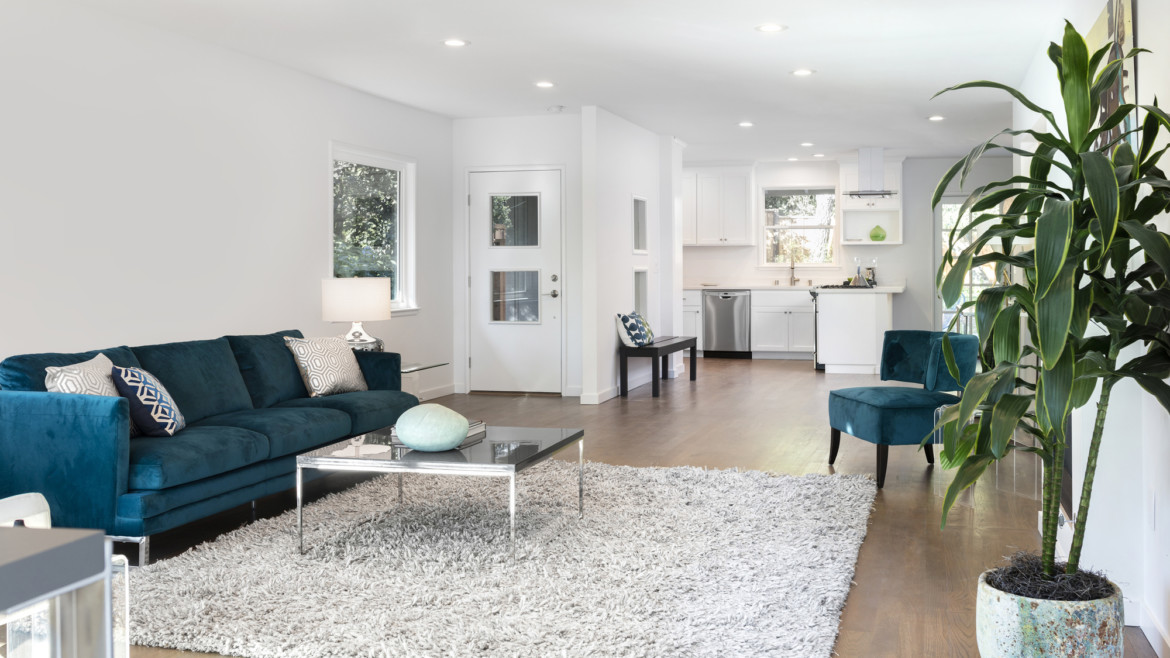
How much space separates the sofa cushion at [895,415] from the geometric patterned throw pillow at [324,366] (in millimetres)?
2790

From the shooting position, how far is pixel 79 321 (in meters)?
4.82

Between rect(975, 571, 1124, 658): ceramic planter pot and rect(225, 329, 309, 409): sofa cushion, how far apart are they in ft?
12.4

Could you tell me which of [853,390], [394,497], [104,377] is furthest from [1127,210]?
[104,377]

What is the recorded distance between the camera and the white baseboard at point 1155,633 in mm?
2643

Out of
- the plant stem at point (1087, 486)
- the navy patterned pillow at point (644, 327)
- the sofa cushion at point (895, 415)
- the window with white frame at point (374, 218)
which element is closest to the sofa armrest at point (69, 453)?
the plant stem at point (1087, 486)

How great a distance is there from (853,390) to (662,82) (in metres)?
2.83

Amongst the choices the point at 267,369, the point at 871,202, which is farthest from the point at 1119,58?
the point at 871,202

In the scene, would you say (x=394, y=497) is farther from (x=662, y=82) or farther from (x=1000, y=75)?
(x=1000, y=75)

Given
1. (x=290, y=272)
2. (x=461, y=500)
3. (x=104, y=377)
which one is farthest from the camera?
(x=290, y=272)

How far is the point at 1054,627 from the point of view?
2303mm

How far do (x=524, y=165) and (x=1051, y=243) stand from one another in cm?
664

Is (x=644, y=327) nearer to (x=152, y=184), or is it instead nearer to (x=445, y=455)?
(x=152, y=184)

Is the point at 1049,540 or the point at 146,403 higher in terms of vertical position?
the point at 146,403

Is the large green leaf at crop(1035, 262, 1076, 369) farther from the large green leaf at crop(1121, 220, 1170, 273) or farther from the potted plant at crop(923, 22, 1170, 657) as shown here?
the large green leaf at crop(1121, 220, 1170, 273)
